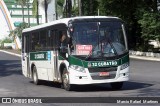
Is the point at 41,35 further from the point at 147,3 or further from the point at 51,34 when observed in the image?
the point at 147,3

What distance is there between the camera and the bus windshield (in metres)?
18.3

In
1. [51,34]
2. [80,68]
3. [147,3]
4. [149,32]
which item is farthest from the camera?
[147,3]

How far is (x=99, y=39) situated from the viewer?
1850 cm

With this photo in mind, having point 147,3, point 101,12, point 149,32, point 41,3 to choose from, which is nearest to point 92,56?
point 149,32

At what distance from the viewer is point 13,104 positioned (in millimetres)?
14328

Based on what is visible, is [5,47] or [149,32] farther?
[5,47]

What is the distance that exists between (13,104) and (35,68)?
8.97 meters

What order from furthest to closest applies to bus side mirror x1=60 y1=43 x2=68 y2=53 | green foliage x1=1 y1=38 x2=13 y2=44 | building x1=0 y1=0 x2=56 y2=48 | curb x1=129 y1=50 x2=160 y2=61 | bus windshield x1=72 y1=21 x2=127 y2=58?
building x1=0 y1=0 x2=56 y2=48, green foliage x1=1 y1=38 x2=13 y2=44, curb x1=129 y1=50 x2=160 y2=61, bus side mirror x1=60 y1=43 x2=68 y2=53, bus windshield x1=72 y1=21 x2=127 y2=58

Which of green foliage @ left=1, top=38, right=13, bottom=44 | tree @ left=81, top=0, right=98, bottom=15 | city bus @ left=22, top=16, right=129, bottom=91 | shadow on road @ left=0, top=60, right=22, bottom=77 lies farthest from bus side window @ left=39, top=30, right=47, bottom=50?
green foliage @ left=1, top=38, right=13, bottom=44

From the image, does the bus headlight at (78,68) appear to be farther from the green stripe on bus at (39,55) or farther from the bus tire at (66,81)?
the green stripe on bus at (39,55)

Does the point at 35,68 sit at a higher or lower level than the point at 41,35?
lower

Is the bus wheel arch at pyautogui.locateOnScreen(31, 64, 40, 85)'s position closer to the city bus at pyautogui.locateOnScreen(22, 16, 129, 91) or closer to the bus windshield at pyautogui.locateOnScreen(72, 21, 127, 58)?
the city bus at pyautogui.locateOnScreen(22, 16, 129, 91)

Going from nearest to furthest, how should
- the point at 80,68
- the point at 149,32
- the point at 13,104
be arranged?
1. the point at 13,104
2. the point at 80,68
3. the point at 149,32

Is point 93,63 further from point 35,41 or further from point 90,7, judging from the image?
point 90,7
